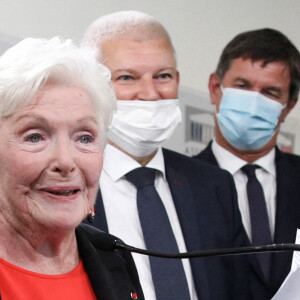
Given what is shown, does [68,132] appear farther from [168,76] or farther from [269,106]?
[269,106]

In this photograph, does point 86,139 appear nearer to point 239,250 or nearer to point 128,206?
point 239,250

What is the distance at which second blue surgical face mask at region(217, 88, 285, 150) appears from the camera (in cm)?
323

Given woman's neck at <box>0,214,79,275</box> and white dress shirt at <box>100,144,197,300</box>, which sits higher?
woman's neck at <box>0,214,79,275</box>

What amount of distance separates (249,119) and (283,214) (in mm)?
449

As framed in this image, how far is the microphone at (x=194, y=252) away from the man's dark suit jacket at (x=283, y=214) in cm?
99

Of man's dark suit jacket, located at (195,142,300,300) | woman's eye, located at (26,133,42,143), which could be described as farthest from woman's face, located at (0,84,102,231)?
man's dark suit jacket, located at (195,142,300,300)

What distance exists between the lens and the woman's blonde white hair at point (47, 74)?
1762 mm

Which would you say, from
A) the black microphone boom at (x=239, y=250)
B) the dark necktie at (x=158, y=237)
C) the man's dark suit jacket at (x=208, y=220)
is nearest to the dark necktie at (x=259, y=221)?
the man's dark suit jacket at (x=208, y=220)

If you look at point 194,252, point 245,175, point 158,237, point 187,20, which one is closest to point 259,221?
point 245,175

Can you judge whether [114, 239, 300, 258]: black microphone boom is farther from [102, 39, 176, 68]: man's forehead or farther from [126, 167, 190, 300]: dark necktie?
[102, 39, 176, 68]: man's forehead

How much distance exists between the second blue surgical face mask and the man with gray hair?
1.27ft

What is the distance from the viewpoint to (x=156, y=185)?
8.93ft

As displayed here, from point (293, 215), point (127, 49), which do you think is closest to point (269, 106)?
point (293, 215)

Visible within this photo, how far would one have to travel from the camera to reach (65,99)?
5.93 ft
